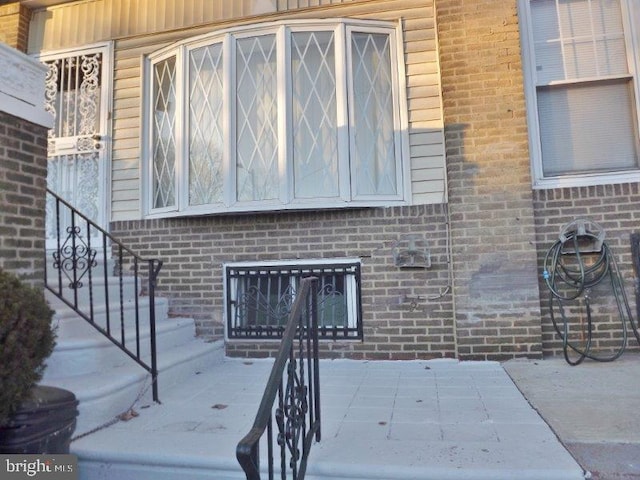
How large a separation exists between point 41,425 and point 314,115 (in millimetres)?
3511

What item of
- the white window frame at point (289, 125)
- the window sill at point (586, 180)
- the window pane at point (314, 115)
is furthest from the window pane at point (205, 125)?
the window sill at point (586, 180)

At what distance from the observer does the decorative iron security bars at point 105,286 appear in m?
3.36

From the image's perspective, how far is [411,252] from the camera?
4.48 meters

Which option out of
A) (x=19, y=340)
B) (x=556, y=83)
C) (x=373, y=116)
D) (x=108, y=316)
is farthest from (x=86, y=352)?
(x=556, y=83)

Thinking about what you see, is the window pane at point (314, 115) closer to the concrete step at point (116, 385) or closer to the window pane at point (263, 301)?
the window pane at point (263, 301)

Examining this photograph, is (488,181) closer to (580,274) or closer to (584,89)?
(580,274)

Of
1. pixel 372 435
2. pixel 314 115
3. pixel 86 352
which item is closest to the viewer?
pixel 372 435

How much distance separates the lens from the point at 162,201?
5.16 metres

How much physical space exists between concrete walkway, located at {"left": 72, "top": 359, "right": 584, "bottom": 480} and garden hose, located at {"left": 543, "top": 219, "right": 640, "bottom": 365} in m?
0.94

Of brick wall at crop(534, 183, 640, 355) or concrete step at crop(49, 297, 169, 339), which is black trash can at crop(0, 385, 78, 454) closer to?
concrete step at crop(49, 297, 169, 339)

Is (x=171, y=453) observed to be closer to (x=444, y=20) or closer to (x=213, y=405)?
(x=213, y=405)

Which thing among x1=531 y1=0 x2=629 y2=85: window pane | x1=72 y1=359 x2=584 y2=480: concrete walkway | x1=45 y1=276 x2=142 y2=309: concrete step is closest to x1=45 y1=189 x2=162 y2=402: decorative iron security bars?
x1=45 y1=276 x2=142 y2=309: concrete step

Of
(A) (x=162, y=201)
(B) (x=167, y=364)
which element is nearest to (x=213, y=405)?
(B) (x=167, y=364)

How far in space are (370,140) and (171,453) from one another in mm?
3358
